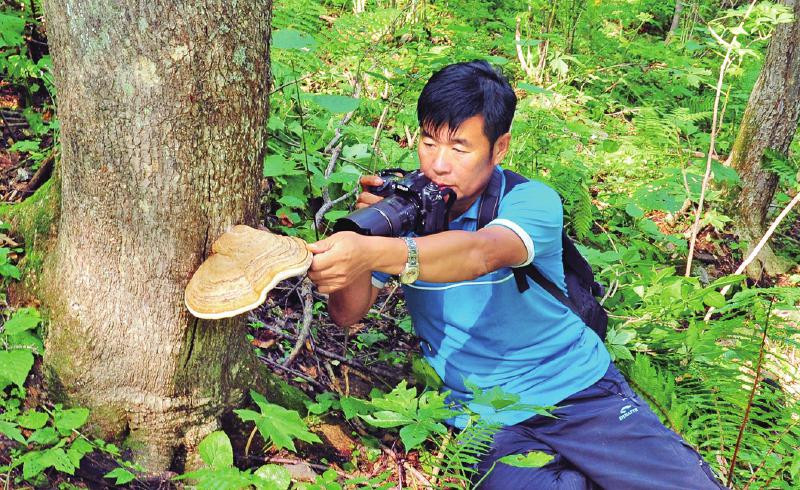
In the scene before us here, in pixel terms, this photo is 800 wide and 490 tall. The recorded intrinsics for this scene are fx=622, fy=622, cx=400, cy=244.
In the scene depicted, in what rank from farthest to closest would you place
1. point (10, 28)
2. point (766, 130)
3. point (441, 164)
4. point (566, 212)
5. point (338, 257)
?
1. point (766, 130)
2. point (566, 212)
3. point (10, 28)
4. point (441, 164)
5. point (338, 257)

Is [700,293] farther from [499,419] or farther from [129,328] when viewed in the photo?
[129,328]

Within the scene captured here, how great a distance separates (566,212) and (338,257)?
4284mm

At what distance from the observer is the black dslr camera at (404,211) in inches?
85.0

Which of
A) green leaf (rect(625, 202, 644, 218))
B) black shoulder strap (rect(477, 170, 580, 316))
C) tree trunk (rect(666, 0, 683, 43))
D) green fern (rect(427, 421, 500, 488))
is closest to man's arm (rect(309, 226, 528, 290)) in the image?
black shoulder strap (rect(477, 170, 580, 316))

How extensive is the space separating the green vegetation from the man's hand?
1.80ft

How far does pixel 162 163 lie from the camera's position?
2.12m

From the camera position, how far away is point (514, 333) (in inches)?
124

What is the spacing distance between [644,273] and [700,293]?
2.22 feet

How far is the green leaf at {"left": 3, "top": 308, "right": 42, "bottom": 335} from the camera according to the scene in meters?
2.43

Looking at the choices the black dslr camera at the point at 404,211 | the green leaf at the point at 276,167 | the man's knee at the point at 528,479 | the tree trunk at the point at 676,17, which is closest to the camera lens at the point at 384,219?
the black dslr camera at the point at 404,211

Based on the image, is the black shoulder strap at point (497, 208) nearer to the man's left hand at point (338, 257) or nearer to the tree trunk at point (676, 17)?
the man's left hand at point (338, 257)

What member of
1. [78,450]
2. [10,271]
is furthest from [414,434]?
[10,271]

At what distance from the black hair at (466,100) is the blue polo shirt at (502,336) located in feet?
0.98

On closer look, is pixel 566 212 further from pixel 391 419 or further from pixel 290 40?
pixel 391 419
